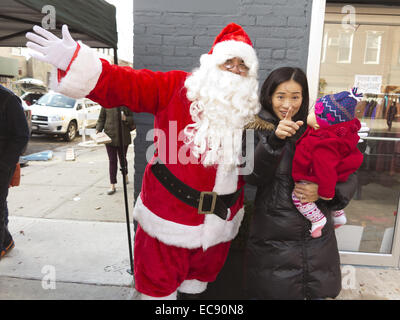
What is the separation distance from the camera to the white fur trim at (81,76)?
1.47 m

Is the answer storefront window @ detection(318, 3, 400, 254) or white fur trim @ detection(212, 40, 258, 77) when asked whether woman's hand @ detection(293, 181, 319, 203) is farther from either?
storefront window @ detection(318, 3, 400, 254)

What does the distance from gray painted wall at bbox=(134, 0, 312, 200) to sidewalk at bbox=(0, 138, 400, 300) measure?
199 centimetres

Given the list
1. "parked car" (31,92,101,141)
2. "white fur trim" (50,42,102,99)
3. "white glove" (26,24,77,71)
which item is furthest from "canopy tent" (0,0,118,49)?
"parked car" (31,92,101,141)

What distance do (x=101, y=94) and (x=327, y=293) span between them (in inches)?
63.6

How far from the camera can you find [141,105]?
1688 millimetres

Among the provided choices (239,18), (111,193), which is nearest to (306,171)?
(239,18)

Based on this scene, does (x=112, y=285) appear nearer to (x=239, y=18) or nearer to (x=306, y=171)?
(x=306, y=171)

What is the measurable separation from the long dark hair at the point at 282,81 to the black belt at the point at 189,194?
23.5 inches

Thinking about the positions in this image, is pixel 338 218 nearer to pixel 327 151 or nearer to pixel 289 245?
pixel 289 245

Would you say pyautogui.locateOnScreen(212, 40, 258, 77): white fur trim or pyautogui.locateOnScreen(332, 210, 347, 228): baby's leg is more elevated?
pyautogui.locateOnScreen(212, 40, 258, 77): white fur trim

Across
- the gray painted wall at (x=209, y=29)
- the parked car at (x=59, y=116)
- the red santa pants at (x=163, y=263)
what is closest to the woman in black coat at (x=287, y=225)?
the red santa pants at (x=163, y=263)

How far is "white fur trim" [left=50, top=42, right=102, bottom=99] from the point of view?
1.47 m

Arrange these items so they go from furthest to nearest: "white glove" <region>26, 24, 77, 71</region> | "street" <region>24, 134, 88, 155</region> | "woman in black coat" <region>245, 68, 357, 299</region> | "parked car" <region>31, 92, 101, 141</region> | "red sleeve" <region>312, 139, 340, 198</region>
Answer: "parked car" <region>31, 92, 101, 141</region> → "street" <region>24, 134, 88, 155</region> → "woman in black coat" <region>245, 68, 357, 299</region> → "red sleeve" <region>312, 139, 340, 198</region> → "white glove" <region>26, 24, 77, 71</region>

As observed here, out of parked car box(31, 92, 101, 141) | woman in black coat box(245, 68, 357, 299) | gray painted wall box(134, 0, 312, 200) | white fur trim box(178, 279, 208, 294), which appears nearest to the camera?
woman in black coat box(245, 68, 357, 299)
